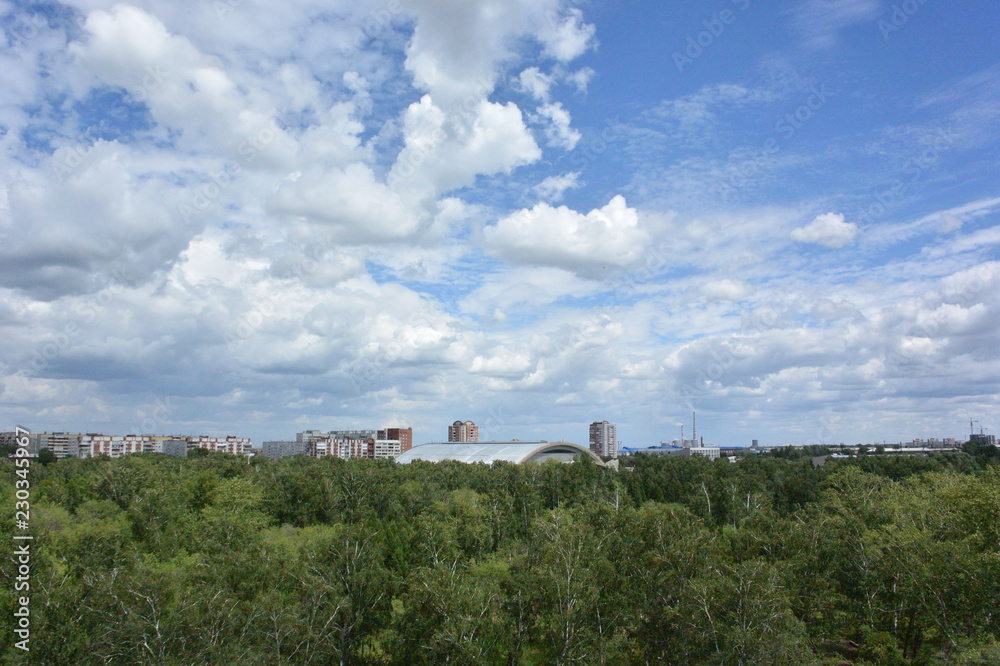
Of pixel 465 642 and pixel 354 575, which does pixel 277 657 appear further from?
pixel 465 642

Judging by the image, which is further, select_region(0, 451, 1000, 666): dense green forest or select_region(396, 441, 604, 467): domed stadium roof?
select_region(396, 441, 604, 467): domed stadium roof

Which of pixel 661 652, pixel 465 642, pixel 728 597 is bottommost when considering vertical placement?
pixel 661 652

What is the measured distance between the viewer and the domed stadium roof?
126 m

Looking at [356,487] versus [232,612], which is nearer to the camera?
[232,612]

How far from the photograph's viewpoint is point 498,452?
13038 cm

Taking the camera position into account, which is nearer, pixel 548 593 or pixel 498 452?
pixel 548 593

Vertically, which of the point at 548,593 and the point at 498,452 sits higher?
the point at 548,593

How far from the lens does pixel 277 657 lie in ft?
76.7

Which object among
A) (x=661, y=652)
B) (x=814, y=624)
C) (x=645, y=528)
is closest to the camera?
(x=661, y=652)

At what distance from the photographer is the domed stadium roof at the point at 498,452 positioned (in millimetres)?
126062

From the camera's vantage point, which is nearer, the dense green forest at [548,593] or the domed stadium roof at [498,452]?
the dense green forest at [548,593]

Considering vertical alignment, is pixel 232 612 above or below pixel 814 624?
above

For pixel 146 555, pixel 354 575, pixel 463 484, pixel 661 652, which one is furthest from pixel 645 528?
pixel 463 484

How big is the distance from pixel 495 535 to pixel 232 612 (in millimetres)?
30433
